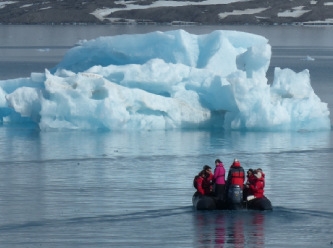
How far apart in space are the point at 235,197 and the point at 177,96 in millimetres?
7203

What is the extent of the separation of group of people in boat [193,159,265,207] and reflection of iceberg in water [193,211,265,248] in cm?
23

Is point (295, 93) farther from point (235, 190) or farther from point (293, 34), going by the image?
point (293, 34)

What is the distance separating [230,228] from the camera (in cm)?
1144

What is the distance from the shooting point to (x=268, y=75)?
108ft

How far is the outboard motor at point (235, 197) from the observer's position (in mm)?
12156

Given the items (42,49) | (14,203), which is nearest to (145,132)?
(14,203)

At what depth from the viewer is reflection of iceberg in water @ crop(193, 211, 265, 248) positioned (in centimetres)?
1080

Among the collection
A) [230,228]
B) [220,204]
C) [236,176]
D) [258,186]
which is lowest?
[230,228]

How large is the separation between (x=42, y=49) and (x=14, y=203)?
36.9m

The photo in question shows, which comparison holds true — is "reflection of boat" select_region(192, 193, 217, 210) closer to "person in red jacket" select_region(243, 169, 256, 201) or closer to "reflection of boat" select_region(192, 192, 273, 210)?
"reflection of boat" select_region(192, 192, 273, 210)

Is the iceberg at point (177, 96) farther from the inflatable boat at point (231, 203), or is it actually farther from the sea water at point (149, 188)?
the inflatable boat at point (231, 203)

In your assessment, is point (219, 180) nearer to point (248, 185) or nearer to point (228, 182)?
point (228, 182)

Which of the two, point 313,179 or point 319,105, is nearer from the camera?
point 313,179

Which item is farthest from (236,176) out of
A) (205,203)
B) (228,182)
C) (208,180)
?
(205,203)
